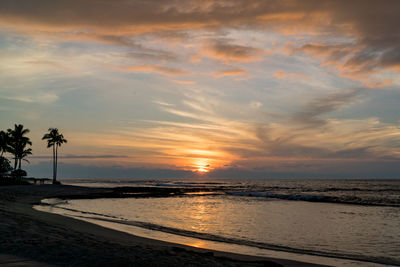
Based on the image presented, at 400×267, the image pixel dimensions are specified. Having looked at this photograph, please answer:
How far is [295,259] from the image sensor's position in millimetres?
12469

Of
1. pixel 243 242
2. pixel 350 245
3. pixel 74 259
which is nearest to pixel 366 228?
pixel 350 245

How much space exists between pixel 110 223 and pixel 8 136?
63919mm

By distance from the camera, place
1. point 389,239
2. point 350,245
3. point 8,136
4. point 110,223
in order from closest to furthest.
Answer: point 350,245 < point 389,239 < point 110,223 < point 8,136

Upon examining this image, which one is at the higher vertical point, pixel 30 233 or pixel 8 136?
pixel 8 136

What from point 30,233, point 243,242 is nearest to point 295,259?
point 243,242

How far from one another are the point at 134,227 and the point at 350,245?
38.8 feet

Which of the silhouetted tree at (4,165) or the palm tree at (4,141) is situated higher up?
the palm tree at (4,141)

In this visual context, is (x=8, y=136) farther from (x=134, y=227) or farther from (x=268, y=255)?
(x=268, y=255)

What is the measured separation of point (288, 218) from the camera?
974 inches

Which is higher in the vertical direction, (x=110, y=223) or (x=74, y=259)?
(x=74, y=259)

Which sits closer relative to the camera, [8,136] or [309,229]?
[309,229]

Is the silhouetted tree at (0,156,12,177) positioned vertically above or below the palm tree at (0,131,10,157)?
below

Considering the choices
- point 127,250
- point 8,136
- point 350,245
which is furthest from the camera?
point 8,136

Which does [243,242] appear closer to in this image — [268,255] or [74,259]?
[268,255]
